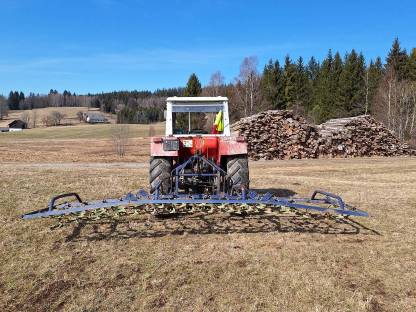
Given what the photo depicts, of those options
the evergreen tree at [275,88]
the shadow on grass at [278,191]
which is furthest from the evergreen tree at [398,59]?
the shadow on grass at [278,191]

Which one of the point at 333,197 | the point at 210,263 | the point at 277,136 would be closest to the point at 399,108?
the point at 277,136

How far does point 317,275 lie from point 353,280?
0.40 metres

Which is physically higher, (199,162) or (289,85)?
(289,85)

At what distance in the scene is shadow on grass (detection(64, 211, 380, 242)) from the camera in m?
6.27

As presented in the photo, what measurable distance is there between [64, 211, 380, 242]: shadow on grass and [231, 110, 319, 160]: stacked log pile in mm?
16975

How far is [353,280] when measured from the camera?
14.9ft

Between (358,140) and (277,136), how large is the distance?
5.92 meters

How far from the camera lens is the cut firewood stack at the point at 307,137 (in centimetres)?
2448

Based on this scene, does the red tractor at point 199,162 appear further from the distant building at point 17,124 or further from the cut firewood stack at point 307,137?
the distant building at point 17,124

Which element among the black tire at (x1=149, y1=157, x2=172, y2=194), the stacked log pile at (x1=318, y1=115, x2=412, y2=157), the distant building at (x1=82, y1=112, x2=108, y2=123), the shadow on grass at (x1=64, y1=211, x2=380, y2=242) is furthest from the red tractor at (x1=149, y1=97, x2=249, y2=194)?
the distant building at (x1=82, y1=112, x2=108, y2=123)

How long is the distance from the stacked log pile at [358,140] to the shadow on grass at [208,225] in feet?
62.2

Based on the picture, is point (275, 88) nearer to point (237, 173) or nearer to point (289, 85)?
point (289, 85)

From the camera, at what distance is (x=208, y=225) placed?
268 inches

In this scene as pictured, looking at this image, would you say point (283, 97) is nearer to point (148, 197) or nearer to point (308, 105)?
point (308, 105)
